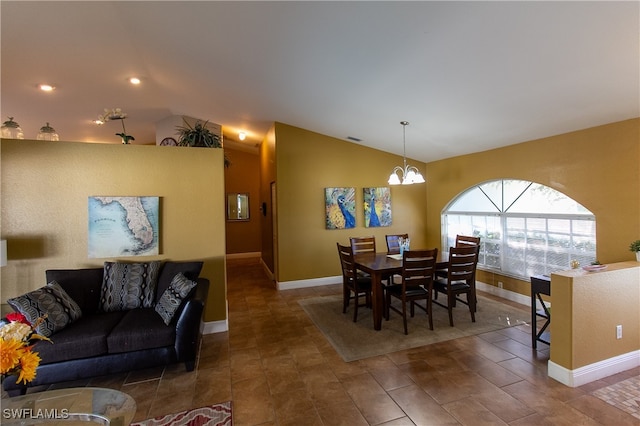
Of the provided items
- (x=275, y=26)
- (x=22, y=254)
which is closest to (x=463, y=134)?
(x=275, y=26)

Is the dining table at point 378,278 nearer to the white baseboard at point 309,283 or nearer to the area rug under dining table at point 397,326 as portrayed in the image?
the area rug under dining table at point 397,326

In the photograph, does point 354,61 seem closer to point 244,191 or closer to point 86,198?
point 86,198

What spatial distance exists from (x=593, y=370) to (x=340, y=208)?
407 centimetres

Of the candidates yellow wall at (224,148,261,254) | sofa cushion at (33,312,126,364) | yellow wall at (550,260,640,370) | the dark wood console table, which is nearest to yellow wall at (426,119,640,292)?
yellow wall at (550,260,640,370)

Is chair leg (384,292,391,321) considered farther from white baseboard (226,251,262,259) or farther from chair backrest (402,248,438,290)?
white baseboard (226,251,262,259)

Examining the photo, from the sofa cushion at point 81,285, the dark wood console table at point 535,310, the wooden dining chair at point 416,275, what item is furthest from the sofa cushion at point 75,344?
the dark wood console table at point 535,310

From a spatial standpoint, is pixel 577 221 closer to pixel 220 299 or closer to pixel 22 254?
pixel 220 299

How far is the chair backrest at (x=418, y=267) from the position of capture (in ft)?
11.4

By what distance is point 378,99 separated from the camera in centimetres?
376

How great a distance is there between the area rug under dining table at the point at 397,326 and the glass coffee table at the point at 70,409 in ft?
6.31

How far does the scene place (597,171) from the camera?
11.3 ft

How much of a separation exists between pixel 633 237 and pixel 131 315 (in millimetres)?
5215

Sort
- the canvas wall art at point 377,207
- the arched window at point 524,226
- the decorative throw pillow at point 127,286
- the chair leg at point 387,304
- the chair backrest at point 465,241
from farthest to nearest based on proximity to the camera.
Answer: the canvas wall art at point 377,207 → the chair backrest at point 465,241 → the chair leg at point 387,304 → the arched window at point 524,226 → the decorative throw pillow at point 127,286

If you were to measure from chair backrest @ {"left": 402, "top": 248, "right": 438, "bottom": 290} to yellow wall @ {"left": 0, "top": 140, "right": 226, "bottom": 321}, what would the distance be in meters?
2.24
